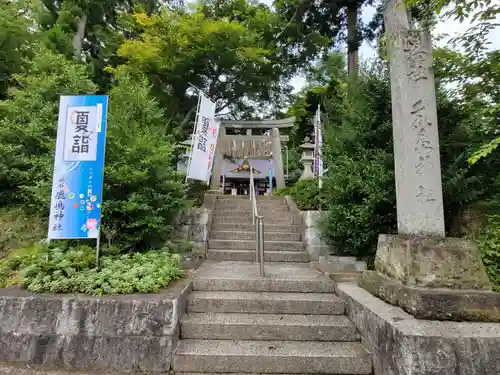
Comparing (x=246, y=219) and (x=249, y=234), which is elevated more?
(x=246, y=219)

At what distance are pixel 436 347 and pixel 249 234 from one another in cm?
363

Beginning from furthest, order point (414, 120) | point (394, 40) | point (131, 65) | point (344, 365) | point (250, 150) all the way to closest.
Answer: point (250, 150) < point (131, 65) < point (394, 40) < point (414, 120) < point (344, 365)

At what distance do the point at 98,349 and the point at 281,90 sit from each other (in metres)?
10.9

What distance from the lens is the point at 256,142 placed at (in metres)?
11.2

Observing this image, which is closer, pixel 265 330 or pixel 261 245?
pixel 265 330

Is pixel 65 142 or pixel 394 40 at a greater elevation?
pixel 394 40

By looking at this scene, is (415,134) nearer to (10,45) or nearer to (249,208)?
(249,208)

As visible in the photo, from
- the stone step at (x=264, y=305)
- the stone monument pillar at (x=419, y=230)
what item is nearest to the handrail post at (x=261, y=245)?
the stone step at (x=264, y=305)

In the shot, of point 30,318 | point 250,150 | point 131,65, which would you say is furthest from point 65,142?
point 250,150

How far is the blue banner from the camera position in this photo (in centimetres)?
289

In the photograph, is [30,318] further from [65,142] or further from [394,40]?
[394,40]

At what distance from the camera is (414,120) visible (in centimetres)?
250

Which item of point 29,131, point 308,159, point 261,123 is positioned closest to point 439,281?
point 29,131

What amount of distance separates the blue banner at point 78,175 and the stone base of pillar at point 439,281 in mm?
2966
